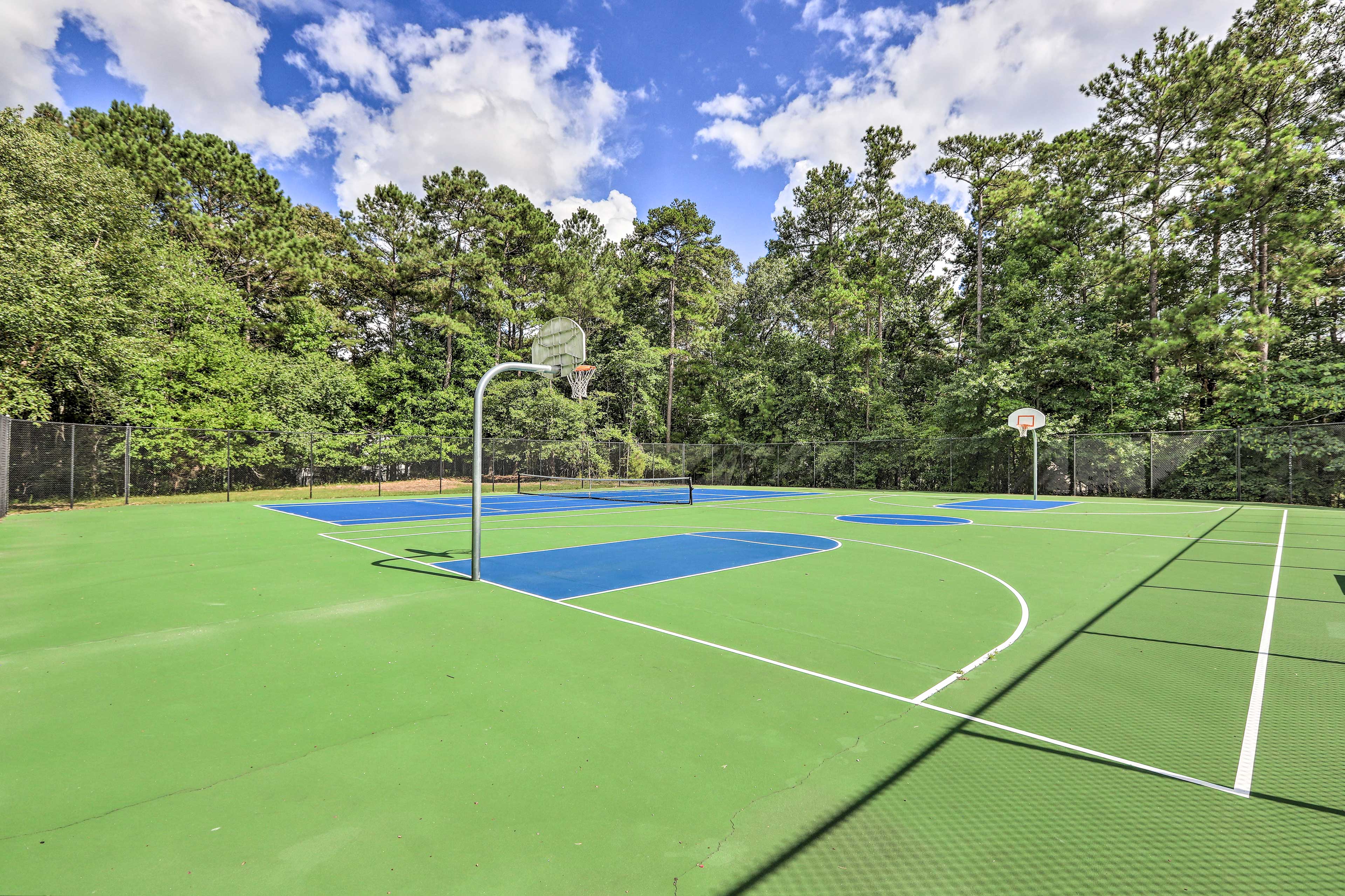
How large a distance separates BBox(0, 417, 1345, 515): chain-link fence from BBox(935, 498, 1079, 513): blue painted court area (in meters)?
3.59

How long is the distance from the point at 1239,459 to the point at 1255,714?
23.6 metres

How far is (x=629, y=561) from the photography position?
888cm

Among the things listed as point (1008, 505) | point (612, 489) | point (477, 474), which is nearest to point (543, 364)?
point (477, 474)

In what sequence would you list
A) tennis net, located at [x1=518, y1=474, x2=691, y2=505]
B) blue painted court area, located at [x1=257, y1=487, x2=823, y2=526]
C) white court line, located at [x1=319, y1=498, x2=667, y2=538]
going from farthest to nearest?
tennis net, located at [x1=518, y1=474, x2=691, y2=505] → blue painted court area, located at [x1=257, y1=487, x2=823, y2=526] → white court line, located at [x1=319, y1=498, x2=667, y2=538]

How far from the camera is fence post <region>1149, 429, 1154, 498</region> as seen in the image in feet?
72.4

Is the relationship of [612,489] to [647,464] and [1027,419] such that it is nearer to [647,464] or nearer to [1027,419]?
[647,464]

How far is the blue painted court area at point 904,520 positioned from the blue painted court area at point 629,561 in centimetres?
350

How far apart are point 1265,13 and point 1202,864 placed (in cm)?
3517

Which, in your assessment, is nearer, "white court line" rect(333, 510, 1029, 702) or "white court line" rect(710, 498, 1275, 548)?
"white court line" rect(333, 510, 1029, 702)

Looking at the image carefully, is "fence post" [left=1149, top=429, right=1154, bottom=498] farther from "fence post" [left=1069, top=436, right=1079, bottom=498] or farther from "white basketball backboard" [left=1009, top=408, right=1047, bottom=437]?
"white basketball backboard" [left=1009, top=408, right=1047, bottom=437]

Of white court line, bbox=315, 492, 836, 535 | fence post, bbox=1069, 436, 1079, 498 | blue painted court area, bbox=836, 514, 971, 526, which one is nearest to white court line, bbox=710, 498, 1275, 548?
blue painted court area, bbox=836, 514, 971, 526

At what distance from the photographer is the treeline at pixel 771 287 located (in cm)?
2066

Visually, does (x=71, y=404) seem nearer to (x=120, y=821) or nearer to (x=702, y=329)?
(x=120, y=821)

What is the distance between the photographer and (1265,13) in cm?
2244
